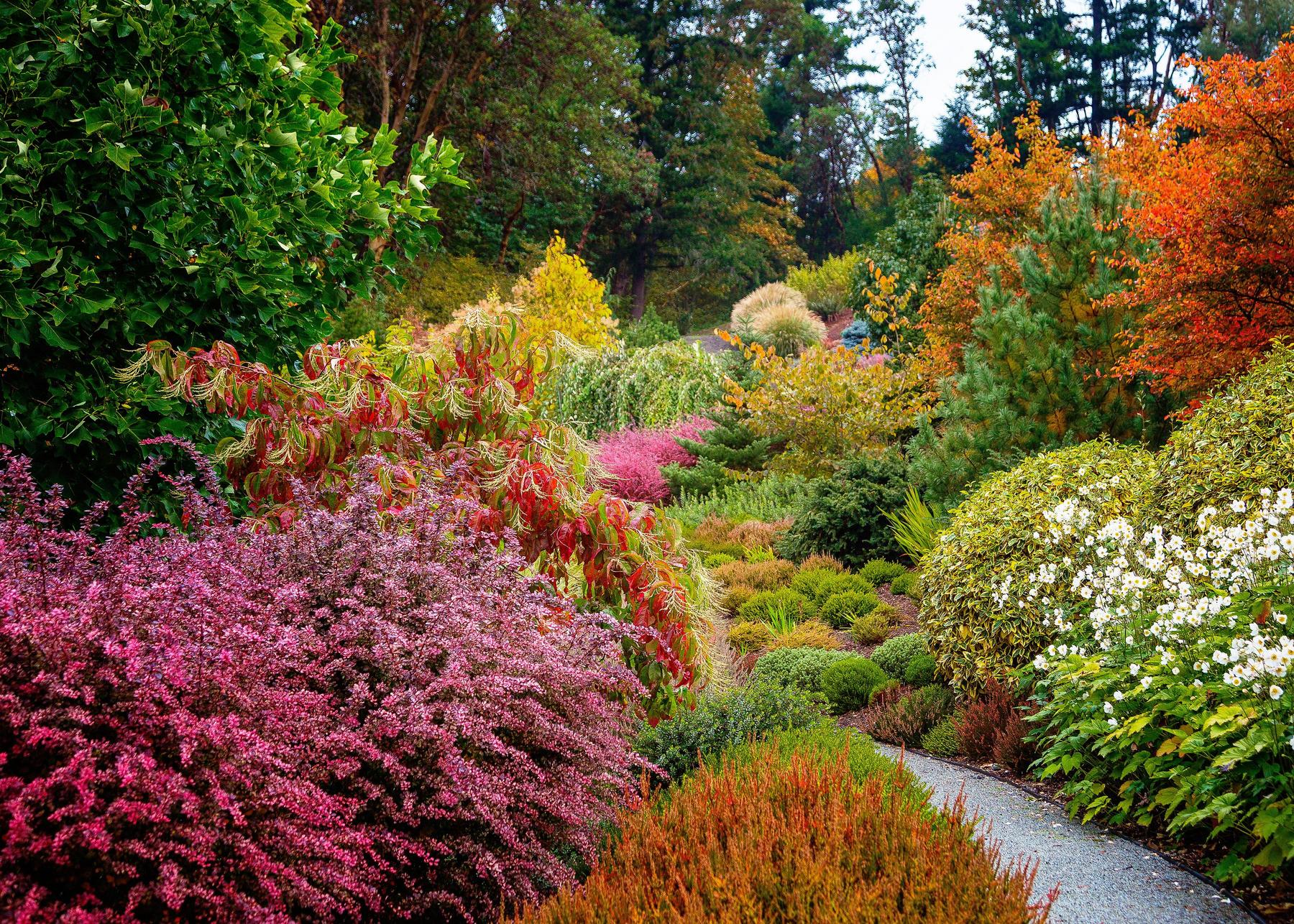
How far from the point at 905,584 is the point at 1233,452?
Answer: 12.6 feet

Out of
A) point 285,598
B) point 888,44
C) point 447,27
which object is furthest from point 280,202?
point 888,44

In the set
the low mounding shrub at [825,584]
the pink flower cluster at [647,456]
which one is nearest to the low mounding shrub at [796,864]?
the low mounding shrub at [825,584]

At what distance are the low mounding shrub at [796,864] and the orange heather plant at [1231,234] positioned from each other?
4.70 meters

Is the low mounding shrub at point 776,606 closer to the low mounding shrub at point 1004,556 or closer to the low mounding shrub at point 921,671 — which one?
the low mounding shrub at point 921,671

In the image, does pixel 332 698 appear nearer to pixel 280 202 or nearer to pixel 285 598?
pixel 285 598

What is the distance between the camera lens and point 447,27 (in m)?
21.1

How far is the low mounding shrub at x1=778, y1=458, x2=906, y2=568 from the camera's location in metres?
8.88

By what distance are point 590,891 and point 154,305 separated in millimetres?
2682

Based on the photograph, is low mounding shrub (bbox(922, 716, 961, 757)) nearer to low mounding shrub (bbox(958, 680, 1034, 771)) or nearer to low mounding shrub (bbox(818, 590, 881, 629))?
low mounding shrub (bbox(958, 680, 1034, 771))

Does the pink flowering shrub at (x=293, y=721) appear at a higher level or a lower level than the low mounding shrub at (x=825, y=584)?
higher

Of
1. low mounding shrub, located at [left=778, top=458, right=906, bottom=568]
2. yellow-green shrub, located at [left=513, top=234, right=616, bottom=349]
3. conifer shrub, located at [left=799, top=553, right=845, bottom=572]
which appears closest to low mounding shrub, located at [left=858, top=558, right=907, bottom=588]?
conifer shrub, located at [left=799, top=553, right=845, bottom=572]

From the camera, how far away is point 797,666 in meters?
5.98

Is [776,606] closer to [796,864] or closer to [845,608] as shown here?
[845,608]

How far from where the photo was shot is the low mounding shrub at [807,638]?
6734 mm
